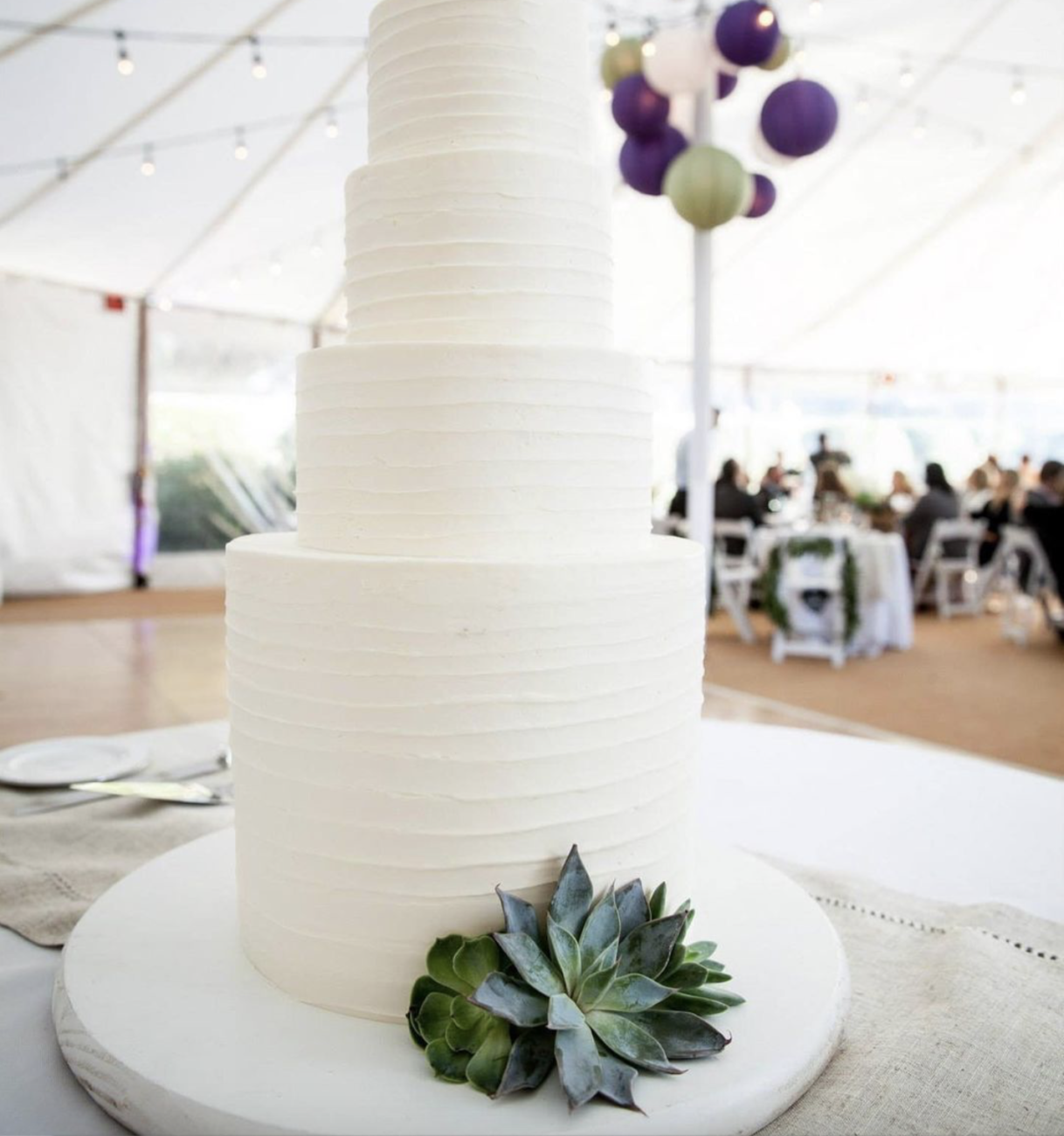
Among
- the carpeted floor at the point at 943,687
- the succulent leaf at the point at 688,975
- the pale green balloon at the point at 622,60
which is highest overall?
the pale green balloon at the point at 622,60

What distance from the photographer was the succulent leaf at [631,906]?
90 cm

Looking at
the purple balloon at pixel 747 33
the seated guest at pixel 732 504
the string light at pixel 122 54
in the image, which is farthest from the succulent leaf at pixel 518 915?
the seated guest at pixel 732 504

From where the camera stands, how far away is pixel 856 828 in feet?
5.03

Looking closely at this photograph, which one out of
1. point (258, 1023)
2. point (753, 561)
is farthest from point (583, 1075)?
point (753, 561)

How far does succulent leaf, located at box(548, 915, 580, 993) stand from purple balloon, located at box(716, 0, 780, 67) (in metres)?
4.46

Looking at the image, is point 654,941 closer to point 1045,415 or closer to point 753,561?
point 753,561

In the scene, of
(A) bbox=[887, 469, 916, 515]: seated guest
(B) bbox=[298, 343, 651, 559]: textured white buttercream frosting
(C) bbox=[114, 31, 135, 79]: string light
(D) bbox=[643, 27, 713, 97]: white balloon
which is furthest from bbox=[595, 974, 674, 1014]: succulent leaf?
(A) bbox=[887, 469, 916, 515]: seated guest

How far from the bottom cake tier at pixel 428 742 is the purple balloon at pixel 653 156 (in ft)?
15.4

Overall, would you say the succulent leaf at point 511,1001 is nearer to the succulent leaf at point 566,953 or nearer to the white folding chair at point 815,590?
the succulent leaf at point 566,953

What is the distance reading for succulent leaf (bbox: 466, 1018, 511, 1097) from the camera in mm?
777

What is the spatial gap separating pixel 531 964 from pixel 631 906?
0.44 feet

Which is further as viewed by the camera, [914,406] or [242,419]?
[914,406]

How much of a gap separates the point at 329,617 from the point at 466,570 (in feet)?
0.43

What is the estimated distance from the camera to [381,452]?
98cm
